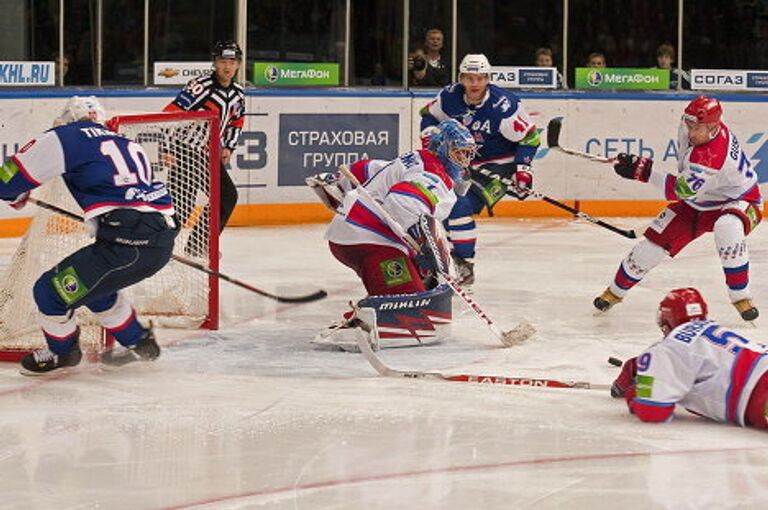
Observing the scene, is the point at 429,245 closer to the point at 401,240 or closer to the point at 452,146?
the point at 401,240

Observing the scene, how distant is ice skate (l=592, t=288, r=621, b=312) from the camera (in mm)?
7477

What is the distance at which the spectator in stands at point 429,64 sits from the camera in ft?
37.3

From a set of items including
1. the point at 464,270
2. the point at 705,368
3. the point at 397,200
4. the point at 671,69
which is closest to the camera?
the point at 705,368

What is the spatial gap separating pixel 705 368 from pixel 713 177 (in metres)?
2.16

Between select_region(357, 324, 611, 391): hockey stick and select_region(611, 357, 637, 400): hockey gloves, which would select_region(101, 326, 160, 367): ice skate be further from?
select_region(611, 357, 637, 400): hockey gloves

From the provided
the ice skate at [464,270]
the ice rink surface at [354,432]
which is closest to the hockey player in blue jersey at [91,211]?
the ice rink surface at [354,432]

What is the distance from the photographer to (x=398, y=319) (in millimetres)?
6410

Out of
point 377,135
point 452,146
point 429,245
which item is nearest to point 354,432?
point 429,245

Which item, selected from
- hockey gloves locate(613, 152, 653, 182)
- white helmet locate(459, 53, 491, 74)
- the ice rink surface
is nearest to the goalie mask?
the ice rink surface

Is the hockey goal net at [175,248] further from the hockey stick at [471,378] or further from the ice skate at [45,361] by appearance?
the hockey stick at [471,378]

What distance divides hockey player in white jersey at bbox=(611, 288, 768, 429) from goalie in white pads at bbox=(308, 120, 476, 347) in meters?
1.44

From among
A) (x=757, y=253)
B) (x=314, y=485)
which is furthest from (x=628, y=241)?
(x=314, y=485)

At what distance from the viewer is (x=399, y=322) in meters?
6.41

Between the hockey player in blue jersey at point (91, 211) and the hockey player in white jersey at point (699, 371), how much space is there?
1.67 metres
